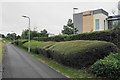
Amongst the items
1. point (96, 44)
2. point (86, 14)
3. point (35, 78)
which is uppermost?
point (86, 14)

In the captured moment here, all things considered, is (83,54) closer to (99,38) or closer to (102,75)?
(102,75)

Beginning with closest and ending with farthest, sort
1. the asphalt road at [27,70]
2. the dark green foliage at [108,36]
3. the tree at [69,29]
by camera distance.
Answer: the asphalt road at [27,70]
the dark green foliage at [108,36]
the tree at [69,29]

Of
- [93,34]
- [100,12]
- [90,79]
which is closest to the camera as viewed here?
[90,79]

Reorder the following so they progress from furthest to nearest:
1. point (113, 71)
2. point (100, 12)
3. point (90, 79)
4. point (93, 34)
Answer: point (100, 12) → point (93, 34) → point (90, 79) → point (113, 71)

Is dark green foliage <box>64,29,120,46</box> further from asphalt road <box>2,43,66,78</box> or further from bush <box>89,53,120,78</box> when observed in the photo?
asphalt road <box>2,43,66,78</box>

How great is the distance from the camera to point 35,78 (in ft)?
20.0

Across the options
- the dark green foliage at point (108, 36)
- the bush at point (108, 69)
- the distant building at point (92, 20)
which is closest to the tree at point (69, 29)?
the distant building at point (92, 20)

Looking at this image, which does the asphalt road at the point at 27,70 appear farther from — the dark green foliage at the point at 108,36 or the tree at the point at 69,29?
the tree at the point at 69,29

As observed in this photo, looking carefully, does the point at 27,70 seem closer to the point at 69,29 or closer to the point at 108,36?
the point at 108,36

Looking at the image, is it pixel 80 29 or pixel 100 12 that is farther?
pixel 80 29

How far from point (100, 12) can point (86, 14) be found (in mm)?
5098

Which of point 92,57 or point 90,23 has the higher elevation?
point 90,23

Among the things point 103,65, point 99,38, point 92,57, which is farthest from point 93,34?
point 103,65

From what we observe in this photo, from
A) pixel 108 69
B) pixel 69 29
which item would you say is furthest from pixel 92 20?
pixel 108 69
